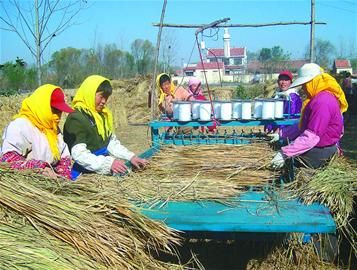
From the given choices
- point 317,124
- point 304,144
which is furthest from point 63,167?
point 317,124

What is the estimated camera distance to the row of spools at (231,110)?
17.9 feet

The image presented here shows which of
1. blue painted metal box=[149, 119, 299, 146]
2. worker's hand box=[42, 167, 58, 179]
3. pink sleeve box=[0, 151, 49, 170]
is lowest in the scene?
blue painted metal box=[149, 119, 299, 146]

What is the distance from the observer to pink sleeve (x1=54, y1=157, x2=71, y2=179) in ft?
11.3

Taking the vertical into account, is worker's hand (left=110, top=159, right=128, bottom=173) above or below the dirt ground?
above

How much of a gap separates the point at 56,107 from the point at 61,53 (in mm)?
20517

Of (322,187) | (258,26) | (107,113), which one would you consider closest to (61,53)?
(258,26)

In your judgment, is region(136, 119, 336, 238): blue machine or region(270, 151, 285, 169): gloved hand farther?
region(270, 151, 285, 169): gloved hand

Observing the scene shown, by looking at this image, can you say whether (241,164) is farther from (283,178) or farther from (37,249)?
(37,249)

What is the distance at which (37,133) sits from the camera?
3.21 metres

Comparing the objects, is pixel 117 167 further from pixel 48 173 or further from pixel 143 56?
pixel 143 56

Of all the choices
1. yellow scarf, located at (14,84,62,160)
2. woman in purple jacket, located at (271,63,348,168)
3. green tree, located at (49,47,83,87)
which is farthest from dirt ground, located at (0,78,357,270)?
green tree, located at (49,47,83,87)

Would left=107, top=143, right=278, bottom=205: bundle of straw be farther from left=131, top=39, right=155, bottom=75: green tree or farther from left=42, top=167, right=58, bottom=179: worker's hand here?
left=131, top=39, right=155, bottom=75: green tree

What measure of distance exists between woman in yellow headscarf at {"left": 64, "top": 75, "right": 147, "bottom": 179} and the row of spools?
5.97 feet

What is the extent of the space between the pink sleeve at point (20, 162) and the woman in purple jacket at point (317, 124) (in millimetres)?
1846
